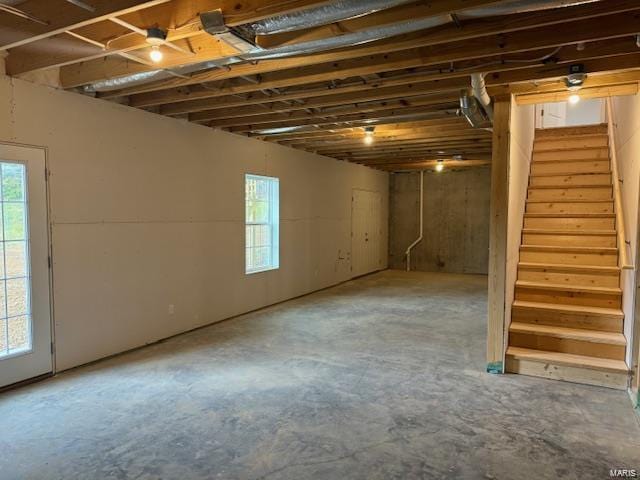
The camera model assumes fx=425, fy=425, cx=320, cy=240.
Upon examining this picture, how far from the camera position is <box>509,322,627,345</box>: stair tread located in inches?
144

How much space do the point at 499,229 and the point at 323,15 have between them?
8.09 feet

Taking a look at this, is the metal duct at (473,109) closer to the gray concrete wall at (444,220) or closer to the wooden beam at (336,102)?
the wooden beam at (336,102)

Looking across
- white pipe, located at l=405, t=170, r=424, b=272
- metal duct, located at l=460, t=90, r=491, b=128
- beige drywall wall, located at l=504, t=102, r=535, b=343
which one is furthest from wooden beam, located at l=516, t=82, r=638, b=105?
white pipe, located at l=405, t=170, r=424, b=272

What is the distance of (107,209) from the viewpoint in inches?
161

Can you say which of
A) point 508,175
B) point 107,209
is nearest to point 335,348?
point 508,175

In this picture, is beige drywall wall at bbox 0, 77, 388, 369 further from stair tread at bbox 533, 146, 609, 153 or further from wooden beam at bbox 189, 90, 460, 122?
stair tread at bbox 533, 146, 609, 153

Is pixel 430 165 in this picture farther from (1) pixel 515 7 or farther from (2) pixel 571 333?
(1) pixel 515 7

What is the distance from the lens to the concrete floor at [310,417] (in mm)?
2348

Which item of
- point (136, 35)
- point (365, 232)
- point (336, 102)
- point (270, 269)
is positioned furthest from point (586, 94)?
point (365, 232)

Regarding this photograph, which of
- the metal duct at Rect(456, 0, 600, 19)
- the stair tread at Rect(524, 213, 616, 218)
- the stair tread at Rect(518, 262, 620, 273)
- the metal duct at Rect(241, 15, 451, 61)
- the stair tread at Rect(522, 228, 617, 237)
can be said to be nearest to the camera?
the metal duct at Rect(456, 0, 600, 19)

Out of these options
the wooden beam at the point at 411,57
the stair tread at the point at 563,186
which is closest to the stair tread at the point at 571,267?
the stair tread at the point at 563,186

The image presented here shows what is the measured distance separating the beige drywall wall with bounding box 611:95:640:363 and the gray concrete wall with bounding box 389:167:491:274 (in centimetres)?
537

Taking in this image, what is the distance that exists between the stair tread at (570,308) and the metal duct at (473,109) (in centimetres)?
183

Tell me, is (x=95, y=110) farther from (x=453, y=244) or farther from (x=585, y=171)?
(x=453, y=244)
